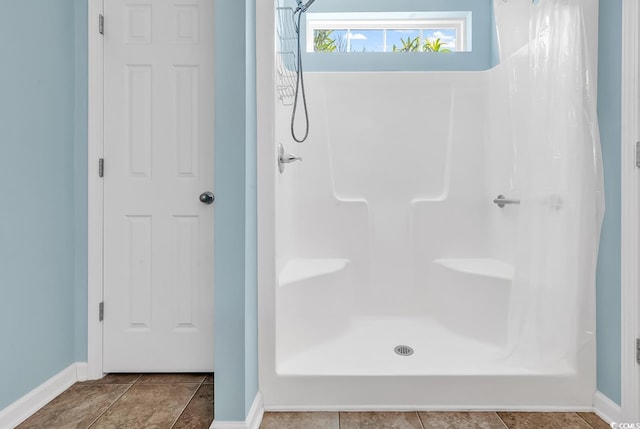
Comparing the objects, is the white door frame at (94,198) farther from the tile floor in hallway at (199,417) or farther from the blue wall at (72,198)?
the tile floor in hallway at (199,417)

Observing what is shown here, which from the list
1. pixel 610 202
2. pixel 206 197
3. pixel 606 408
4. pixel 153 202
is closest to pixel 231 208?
pixel 206 197

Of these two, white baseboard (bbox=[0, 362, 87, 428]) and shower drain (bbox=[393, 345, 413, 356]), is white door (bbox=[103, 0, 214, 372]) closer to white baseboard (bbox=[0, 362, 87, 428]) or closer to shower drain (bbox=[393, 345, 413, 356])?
white baseboard (bbox=[0, 362, 87, 428])

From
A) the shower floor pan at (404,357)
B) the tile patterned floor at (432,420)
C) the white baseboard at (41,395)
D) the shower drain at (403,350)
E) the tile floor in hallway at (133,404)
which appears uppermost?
the shower floor pan at (404,357)

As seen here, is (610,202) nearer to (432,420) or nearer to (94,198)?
(432,420)

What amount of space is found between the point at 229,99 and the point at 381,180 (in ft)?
4.37

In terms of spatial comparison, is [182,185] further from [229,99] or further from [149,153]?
[229,99]

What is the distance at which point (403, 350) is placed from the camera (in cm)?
186

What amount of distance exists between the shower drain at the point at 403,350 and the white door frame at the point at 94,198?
4.85ft

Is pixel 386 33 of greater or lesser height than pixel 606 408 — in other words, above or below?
above

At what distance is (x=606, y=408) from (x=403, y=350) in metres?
0.81

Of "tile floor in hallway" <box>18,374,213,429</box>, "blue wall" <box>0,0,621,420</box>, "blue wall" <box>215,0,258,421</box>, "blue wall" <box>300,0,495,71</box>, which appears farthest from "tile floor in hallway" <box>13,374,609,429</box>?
"blue wall" <box>300,0,495,71</box>

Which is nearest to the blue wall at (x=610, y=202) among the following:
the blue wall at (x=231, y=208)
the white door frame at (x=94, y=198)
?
the blue wall at (x=231, y=208)

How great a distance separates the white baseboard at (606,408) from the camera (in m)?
1.41

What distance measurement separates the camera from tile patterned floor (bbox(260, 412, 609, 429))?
1.42 meters
